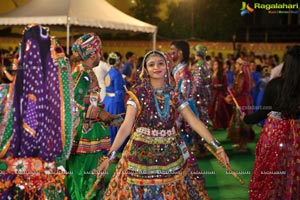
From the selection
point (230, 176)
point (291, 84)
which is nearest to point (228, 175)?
point (230, 176)

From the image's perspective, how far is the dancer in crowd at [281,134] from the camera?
5.27m

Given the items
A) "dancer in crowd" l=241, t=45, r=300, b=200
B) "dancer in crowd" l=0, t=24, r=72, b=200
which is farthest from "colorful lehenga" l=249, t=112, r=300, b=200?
"dancer in crowd" l=0, t=24, r=72, b=200

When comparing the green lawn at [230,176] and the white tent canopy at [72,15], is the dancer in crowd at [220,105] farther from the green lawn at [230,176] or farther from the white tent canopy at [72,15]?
the green lawn at [230,176]

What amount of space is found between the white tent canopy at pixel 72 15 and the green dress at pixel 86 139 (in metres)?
5.04

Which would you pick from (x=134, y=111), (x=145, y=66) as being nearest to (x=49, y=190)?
(x=134, y=111)

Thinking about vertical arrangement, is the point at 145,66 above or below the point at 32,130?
above

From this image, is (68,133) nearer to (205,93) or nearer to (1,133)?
(1,133)

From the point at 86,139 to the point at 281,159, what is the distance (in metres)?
1.95

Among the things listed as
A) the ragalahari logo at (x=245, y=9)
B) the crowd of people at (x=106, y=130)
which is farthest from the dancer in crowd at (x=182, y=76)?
the ragalahari logo at (x=245, y=9)

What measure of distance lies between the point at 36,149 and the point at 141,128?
1251mm

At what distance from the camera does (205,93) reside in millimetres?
9406

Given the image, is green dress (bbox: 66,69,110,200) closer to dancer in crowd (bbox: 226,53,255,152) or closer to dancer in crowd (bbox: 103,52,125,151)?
dancer in crowd (bbox: 103,52,125,151)

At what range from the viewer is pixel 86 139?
234 inches

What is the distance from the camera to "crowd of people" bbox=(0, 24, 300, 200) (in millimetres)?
3469
